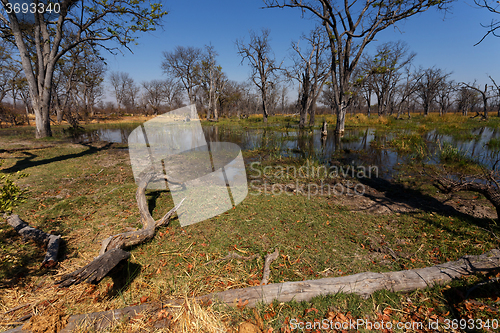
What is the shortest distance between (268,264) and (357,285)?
1.15 metres

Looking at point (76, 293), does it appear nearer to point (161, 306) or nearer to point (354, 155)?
point (161, 306)

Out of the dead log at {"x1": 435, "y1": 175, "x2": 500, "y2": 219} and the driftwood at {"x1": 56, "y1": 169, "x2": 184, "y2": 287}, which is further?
the dead log at {"x1": 435, "y1": 175, "x2": 500, "y2": 219}

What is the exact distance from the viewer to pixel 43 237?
3.20m

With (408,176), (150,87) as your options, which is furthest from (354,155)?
(150,87)

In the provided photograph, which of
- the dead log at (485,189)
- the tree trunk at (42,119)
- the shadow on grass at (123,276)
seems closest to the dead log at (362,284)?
the shadow on grass at (123,276)

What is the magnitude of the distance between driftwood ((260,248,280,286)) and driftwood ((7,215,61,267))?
2.96 metres

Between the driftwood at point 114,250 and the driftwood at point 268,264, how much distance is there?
1749 mm

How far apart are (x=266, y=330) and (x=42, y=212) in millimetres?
5059

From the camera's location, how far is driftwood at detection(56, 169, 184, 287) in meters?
2.25

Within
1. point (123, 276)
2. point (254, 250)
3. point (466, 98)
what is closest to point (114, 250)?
point (123, 276)

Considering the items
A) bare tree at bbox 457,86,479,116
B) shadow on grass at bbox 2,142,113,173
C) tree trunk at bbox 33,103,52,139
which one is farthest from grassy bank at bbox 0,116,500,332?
bare tree at bbox 457,86,479,116

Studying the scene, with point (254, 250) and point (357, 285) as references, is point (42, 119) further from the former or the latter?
point (357, 285)

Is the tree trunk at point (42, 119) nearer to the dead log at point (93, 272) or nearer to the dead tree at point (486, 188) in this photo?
the dead log at point (93, 272)

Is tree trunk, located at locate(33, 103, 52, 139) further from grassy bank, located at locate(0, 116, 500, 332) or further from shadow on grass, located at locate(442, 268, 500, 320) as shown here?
shadow on grass, located at locate(442, 268, 500, 320)
